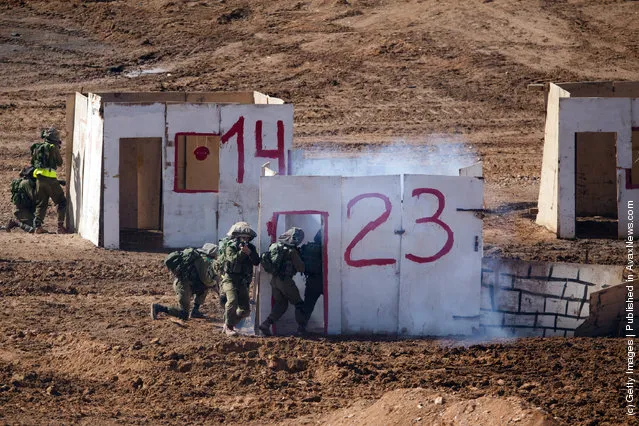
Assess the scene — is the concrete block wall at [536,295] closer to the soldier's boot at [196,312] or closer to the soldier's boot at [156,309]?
the soldier's boot at [196,312]

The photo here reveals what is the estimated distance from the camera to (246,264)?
13.7m

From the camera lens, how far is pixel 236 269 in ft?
44.8

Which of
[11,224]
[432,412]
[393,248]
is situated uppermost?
[11,224]

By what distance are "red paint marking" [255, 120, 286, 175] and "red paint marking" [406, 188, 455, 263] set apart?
492cm

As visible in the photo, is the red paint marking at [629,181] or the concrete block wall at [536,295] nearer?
the concrete block wall at [536,295]

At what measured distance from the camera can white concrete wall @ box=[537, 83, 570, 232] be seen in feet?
64.4

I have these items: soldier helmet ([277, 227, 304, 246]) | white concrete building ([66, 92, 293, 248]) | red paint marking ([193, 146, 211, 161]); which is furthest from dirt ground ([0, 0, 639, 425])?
red paint marking ([193, 146, 211, 161])

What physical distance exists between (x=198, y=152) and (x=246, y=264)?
5.54 metres

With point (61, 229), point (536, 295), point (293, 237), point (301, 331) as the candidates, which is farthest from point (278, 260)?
point (61, 229)

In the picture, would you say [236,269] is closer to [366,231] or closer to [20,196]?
[366,231]

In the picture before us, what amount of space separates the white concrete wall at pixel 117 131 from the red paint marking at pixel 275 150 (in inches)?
56.7

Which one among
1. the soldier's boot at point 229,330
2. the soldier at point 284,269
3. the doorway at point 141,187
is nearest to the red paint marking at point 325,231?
the soldier at point 284,269

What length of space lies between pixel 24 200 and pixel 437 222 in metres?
8.51

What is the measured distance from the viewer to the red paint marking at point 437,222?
45.5ft
